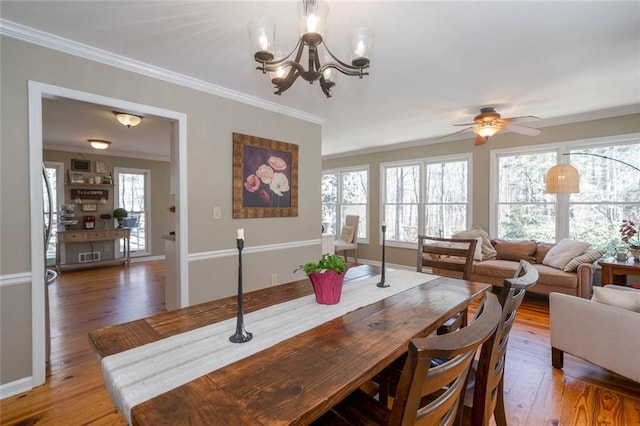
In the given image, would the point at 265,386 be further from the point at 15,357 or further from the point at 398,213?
the point at 398,213

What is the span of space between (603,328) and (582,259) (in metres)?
1.81

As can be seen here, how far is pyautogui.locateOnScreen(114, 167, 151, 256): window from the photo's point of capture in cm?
662

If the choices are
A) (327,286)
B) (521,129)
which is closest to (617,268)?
(521,129)

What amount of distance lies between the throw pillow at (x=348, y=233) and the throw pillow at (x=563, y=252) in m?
3.34

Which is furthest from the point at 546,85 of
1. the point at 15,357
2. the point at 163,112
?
the point at 15,357

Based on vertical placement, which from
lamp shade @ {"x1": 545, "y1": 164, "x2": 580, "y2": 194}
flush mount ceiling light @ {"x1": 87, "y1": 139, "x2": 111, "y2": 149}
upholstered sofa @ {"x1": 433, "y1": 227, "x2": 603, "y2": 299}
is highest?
flush mount ceiling light @ {"x1": 87, "y1": 139, "x2": 111, "y2": 149}

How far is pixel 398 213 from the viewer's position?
5.97 metres

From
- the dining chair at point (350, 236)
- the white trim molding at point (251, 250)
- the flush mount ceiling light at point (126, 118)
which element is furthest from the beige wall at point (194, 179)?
the dining chair at point (350, 236)

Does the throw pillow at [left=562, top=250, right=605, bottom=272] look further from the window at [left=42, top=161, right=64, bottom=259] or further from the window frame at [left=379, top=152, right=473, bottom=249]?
the window at [left=42, top=161, right=64, bottom=259]

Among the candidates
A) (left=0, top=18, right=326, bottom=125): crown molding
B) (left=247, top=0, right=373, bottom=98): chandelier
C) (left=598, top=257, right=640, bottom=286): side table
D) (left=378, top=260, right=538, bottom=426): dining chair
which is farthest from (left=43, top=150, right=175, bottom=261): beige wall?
(left=598, top=257, right=640, bottom=286): side table

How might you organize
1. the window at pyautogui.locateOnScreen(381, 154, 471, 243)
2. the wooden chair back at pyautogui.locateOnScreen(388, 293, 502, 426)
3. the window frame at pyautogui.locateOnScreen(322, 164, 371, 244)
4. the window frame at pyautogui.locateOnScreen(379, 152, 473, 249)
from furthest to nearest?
the window frame at pyautogui.locateOnScreen(322, 164, 371, 244) < the window at pyautogui.locateOnScreen(381, 154, 471, 243) < the window frame at pyautogui.locateOnScreen(379, 152, 473, 249) < the wooden chair back at pyautogui.locateOnScreen(388, 293, 502, 426)

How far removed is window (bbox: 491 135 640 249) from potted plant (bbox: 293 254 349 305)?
13.2ft

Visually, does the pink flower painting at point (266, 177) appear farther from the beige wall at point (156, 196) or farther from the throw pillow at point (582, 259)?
→ the beige wall at point (156, 196)

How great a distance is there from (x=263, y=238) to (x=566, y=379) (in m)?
2.97
